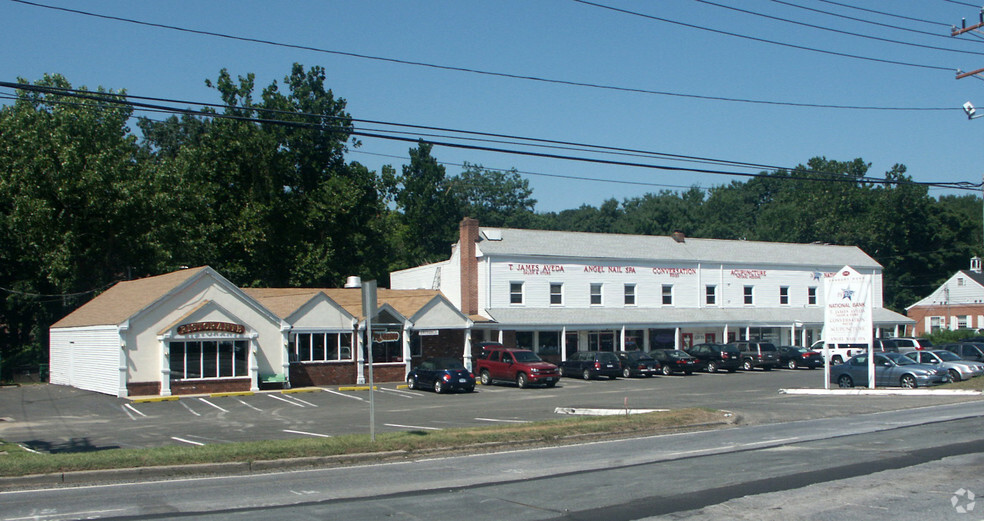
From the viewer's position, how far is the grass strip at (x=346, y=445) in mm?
13555

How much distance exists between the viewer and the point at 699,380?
40.6 m

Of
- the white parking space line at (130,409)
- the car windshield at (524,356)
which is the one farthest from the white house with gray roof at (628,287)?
the white parking space line at (130,409)

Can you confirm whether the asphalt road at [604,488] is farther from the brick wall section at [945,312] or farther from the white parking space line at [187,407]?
the brick wall section at [945,312]

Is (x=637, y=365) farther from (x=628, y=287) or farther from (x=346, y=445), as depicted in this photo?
(x=346, y=445)

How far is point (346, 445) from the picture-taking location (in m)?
15.7

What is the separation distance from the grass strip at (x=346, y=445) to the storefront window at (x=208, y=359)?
58.6 ft

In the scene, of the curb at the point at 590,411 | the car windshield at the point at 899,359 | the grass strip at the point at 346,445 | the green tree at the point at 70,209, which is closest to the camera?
the grass strip at the point at 346,445

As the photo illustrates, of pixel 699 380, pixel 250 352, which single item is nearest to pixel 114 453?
pixel 250 352

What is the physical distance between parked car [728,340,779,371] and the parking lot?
685 cm

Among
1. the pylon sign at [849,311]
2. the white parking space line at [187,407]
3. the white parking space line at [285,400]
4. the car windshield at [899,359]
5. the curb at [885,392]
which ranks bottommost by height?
the white parking space line at [285,400]

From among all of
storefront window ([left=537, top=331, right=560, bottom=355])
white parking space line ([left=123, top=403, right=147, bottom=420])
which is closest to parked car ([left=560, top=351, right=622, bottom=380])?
storefront window ([left=537, top=331, right=560, bottom=355])

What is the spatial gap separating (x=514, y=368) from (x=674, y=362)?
36.3ft

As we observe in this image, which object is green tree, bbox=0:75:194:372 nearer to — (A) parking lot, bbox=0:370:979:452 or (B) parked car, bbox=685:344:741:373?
(A) parking lot, bbox=0:370:979:452

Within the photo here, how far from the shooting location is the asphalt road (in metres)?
10.0
